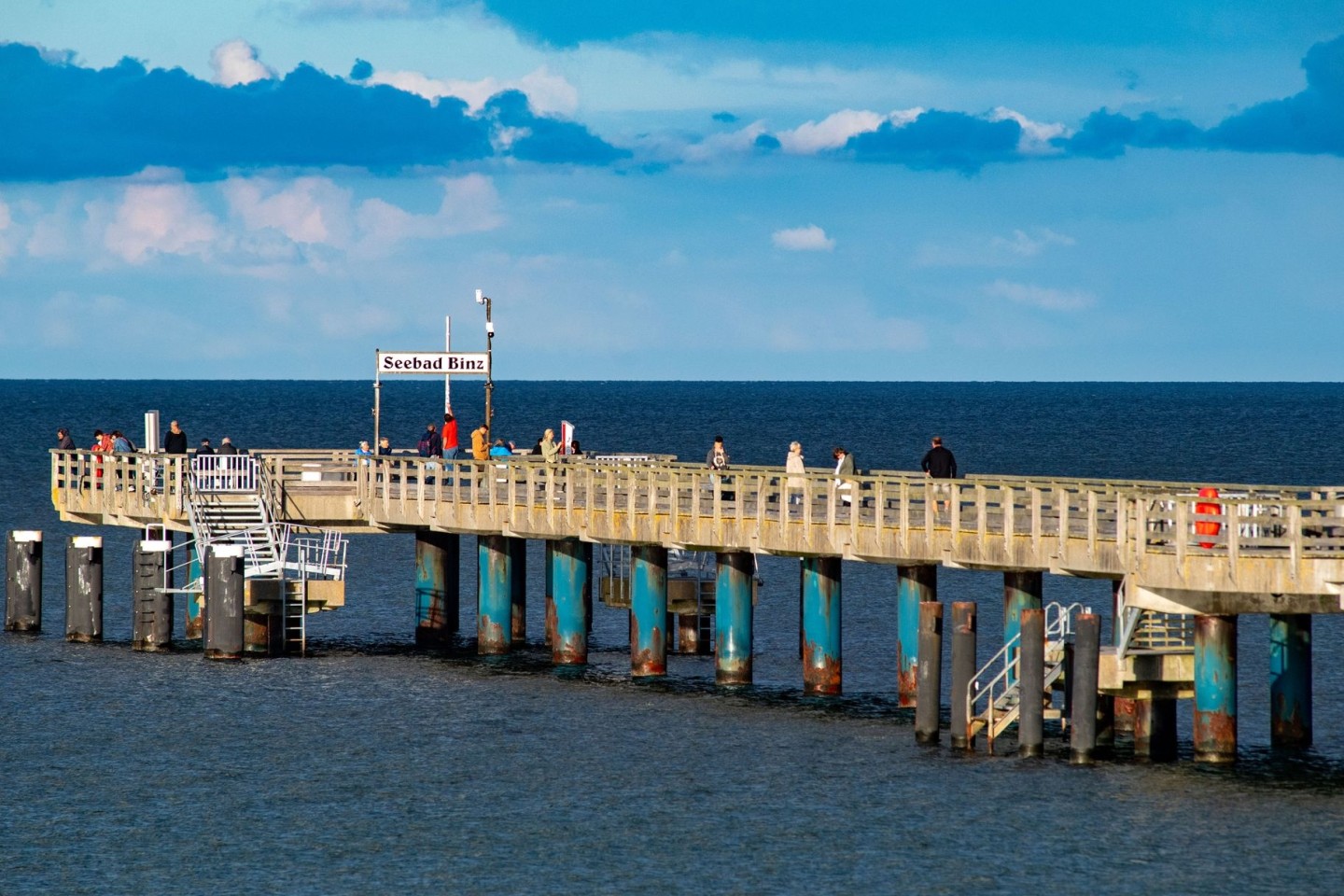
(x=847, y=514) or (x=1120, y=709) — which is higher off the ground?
(x=847, y=514)

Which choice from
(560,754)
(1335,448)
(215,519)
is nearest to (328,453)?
(215,519)

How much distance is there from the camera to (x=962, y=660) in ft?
113

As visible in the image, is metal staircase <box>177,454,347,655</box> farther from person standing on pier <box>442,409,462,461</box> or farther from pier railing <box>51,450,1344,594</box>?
person standing on pier <box>442,409,462,461</box>

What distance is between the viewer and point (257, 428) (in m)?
166

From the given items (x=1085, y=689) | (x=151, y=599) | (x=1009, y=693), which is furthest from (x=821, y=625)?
(x=151, y=599)

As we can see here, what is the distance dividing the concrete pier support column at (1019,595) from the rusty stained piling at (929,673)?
5.08 feet

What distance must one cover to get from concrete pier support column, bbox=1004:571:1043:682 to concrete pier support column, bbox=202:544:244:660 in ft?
48.1

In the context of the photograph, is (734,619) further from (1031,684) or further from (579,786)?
(1031,684)

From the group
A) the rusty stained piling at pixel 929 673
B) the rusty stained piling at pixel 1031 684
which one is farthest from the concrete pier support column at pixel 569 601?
the rusty stained piling at pixel 1031 684

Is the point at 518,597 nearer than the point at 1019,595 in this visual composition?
No

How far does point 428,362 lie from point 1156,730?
1956 centimetres

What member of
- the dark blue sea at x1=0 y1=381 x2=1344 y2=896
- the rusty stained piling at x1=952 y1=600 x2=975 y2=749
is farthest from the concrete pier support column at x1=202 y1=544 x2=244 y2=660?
the rusty stained piling at x1=952 y1=600 x2=975 y2=749

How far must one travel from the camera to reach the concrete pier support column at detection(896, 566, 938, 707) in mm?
38719

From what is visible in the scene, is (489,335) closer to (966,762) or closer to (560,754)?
(560,754)
